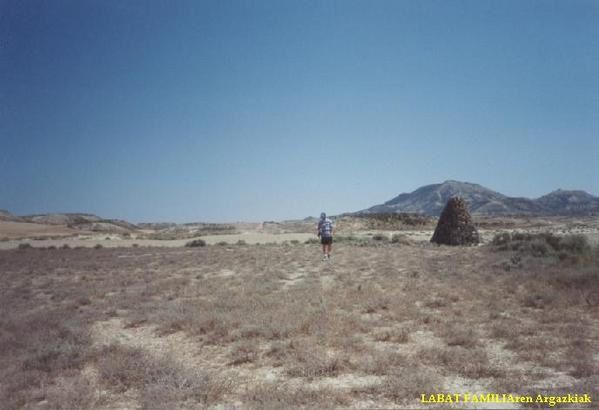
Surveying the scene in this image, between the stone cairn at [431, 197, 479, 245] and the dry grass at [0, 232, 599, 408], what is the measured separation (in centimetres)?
1166

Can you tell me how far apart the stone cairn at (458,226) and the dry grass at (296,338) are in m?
11.7

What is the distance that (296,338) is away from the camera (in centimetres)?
674

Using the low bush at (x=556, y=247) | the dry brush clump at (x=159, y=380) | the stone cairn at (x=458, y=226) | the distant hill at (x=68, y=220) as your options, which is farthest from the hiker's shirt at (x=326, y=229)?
the distant hill at (x=68, y=220)

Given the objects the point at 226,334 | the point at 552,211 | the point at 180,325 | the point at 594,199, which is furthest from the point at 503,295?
the point at 594,199

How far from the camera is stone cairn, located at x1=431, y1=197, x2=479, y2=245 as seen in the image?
25266mm

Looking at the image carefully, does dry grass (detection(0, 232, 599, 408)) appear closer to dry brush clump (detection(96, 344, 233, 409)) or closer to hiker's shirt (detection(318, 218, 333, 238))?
dry brush clump (detection(96, 344, 233, 409))

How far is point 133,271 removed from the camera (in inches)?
673

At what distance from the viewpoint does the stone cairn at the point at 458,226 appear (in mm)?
25266

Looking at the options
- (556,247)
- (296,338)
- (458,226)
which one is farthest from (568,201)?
(296,338)

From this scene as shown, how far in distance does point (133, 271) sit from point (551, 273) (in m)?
15.9

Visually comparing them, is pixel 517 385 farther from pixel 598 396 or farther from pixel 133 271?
pixel 133 271

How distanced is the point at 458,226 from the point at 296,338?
2141 centimetres

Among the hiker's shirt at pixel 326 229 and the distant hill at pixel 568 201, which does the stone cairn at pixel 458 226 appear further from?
the distant hill at pixel 568 201

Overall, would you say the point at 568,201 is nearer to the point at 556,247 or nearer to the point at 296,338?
the point at 556,247
